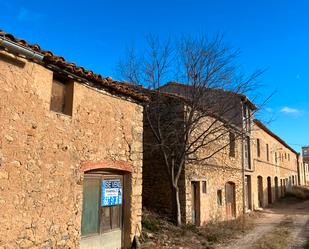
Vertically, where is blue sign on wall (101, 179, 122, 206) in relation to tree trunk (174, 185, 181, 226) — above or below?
above

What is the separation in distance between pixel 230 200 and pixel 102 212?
925cm

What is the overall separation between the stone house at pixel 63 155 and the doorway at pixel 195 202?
380 centimetres

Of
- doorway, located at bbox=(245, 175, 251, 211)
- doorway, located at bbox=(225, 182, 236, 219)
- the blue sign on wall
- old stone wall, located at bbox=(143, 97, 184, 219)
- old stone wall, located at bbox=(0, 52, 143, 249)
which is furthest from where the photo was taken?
doorway, located at bbox=(245, 175, 251, 211)

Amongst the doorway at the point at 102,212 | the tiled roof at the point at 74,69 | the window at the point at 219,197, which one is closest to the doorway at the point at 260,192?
the window at the point at 219,197

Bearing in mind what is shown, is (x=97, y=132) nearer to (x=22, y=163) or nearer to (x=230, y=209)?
(x=22, y=163)

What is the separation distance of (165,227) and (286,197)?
20.4 m

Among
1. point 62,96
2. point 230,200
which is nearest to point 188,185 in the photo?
point 230,200

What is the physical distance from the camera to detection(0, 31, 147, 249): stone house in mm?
4965

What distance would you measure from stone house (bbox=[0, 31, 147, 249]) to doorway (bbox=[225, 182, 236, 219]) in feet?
24.1

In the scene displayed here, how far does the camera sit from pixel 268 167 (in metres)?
23.2

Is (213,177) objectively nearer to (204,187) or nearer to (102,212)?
(204,187)

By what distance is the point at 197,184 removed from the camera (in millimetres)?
11555

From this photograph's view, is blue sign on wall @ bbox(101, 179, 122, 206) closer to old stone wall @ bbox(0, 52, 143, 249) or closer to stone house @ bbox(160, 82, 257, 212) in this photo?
old stone wall @ bbox(0, 52, 143, 249)

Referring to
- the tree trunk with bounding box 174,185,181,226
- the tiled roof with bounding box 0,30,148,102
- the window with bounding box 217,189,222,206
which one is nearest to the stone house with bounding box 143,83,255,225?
the window with bounding box 217,189,222,206
